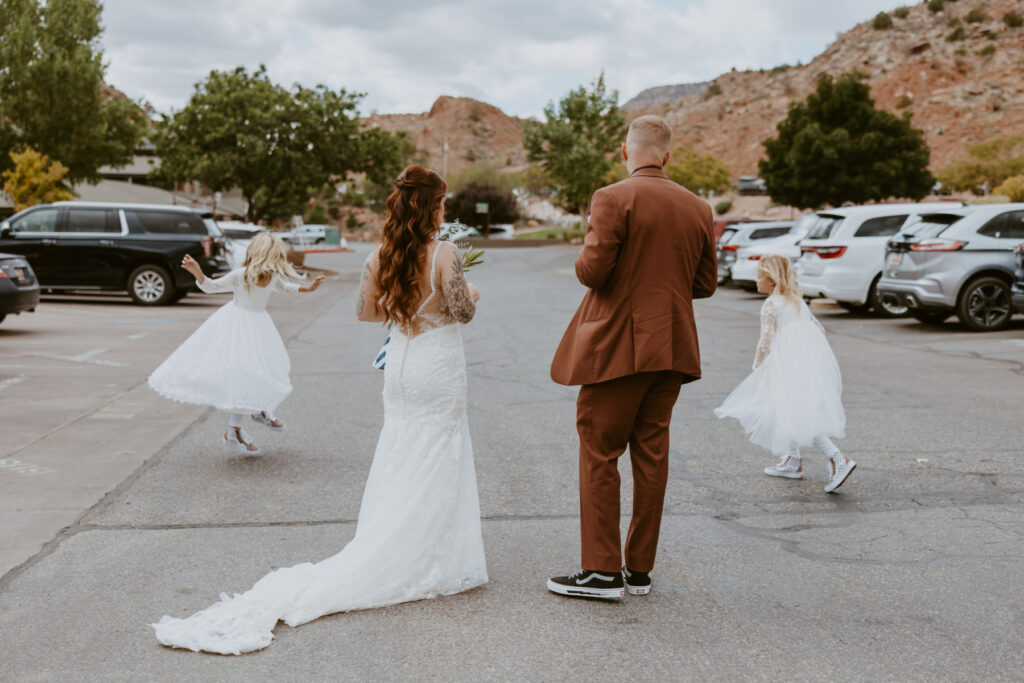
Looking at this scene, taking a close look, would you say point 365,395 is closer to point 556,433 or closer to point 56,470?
A: point 556,433

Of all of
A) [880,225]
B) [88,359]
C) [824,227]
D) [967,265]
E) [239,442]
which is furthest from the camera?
[824,227]

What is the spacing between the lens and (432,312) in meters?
4.36

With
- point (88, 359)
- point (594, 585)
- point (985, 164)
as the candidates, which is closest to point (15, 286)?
point (88, 359)

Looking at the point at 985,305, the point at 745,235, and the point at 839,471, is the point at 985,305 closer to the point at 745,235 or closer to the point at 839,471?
the point at 745,235

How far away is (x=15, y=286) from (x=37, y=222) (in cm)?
678

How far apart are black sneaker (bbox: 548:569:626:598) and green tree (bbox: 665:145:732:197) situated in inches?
2299

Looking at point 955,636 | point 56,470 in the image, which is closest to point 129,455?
point 56,470

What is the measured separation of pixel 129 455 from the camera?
7.13m

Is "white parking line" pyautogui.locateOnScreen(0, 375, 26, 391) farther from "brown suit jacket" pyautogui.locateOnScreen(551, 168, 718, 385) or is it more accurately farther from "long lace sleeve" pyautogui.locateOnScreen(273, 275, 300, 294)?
"brown suit jacket" pyautogui.locateOnScreen(551, 168, 718, 385)

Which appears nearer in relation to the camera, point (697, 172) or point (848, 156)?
point (848, 156)

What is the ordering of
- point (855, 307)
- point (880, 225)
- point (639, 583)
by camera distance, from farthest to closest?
point (855, 307), point (880, 225), point (639, 583)

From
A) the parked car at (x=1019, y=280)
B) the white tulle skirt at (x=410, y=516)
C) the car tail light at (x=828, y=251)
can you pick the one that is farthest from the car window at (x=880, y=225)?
the white tulle skirt at (x=410, y=516)

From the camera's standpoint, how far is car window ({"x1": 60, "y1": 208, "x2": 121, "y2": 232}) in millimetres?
19844

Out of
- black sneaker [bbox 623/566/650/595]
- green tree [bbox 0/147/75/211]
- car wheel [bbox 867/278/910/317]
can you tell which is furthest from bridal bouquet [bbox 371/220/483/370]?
green tree [bbox 0/147/75/211]
